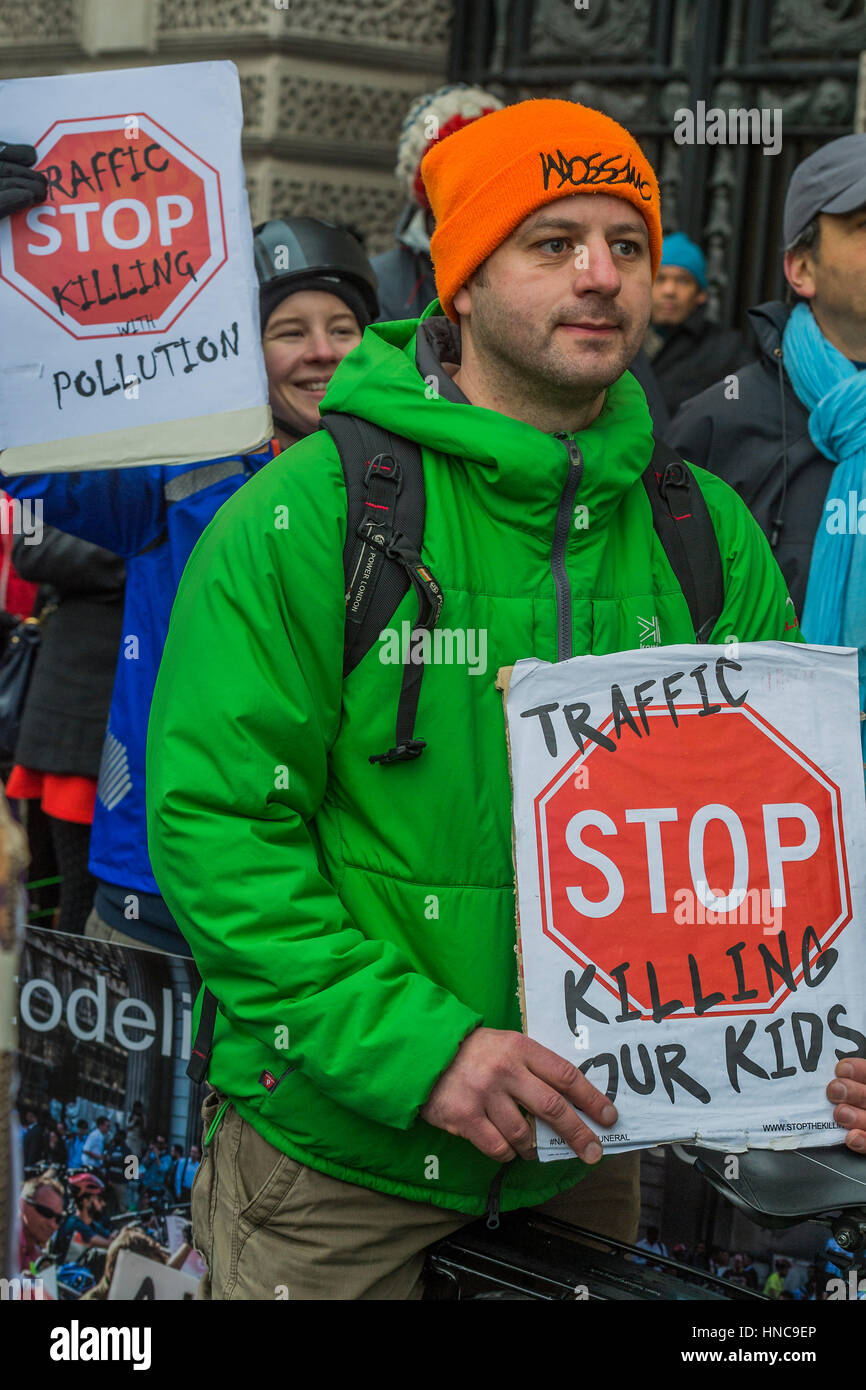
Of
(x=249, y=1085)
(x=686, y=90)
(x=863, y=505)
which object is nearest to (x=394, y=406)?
(x=249, y=1085)

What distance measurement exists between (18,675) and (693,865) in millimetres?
2523

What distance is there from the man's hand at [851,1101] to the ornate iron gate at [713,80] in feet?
16.6

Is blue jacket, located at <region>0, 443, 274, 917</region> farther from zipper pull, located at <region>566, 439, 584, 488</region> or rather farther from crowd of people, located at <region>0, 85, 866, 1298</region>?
zipper pull, located at <region>566, 439, 584, 488</region>

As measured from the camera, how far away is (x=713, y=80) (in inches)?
262

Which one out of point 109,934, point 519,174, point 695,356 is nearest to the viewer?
point 519,174

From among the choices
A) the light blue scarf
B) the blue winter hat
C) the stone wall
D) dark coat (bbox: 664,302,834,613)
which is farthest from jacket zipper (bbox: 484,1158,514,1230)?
the stone wall

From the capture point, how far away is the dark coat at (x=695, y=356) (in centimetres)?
598

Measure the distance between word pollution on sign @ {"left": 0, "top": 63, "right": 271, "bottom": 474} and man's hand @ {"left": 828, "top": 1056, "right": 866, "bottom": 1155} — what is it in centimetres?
146

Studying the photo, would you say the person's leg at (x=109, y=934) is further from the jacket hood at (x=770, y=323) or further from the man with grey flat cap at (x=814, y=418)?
the jacket hood at (x=770, y=323)

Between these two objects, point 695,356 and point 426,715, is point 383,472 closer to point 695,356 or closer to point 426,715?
point 426,715

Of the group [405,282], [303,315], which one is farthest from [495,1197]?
[405,282]

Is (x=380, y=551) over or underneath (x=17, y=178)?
underneath

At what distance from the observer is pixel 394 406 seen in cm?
211

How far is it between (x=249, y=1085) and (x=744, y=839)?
0.72 metres
